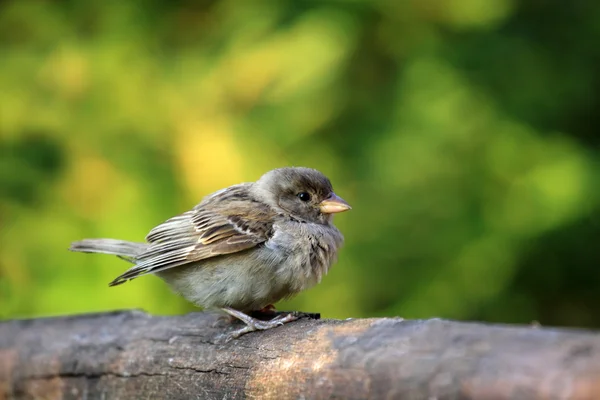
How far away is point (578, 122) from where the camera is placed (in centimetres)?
459

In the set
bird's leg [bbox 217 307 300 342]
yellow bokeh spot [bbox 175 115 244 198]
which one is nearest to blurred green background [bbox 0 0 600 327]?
yellow bokeh spot [bbox 175 115 244 198]

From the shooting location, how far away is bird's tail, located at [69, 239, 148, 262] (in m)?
2.88

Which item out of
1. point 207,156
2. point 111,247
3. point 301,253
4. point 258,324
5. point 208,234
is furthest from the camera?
point 207,156

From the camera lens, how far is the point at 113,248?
289cm

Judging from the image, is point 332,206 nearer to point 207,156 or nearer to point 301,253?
point 301,253

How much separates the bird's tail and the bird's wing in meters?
0.07

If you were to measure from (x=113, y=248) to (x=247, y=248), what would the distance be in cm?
60

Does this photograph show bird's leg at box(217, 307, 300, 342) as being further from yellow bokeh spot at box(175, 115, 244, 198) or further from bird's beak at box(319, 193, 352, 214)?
yellow bokeh spot at box(175, 115, 244, 198)

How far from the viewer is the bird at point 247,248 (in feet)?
8.35

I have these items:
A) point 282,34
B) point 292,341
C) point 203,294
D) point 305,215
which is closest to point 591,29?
point 282,34

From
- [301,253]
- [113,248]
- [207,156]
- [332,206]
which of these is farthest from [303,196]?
[207,156]

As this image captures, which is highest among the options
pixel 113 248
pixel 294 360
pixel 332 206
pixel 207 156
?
pixel 207 156

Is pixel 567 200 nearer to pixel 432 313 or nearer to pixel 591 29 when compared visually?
pixel 432 313

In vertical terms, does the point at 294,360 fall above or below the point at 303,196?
below
